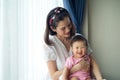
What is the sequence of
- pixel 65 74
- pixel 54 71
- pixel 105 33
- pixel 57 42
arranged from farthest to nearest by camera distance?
1. pixel 105 33
2. pixel 57 42
3. pixel 54 71
4. pixel 65 74

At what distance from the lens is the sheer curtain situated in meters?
2.04

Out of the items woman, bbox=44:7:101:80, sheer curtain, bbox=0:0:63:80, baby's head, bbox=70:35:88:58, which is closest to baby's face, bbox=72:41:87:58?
baby's head, bbox=70:35:88:58

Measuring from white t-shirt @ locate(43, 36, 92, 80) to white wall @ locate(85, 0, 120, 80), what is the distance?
1.09 metres

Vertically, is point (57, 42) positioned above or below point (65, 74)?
above

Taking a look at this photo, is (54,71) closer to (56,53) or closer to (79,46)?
(56,53)

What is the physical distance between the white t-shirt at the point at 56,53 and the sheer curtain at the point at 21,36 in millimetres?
429

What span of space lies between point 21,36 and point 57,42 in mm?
532

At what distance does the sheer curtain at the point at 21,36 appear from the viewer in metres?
2.04

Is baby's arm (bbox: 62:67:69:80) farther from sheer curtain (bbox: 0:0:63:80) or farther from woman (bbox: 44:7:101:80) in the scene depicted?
A: sheer curtain (bbox: 0:0:63:80)

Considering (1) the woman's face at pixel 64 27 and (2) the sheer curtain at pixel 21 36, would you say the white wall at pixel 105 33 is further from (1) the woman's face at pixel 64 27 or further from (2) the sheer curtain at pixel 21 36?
(1) the woman's face at pixel 64 27

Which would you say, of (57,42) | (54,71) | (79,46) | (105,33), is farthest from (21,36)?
(105,33)

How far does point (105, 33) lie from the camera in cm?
290

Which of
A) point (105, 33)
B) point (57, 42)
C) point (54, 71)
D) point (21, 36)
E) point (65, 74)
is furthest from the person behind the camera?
point (105, 33)

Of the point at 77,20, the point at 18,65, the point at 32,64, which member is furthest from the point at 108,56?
the point at 18,65
